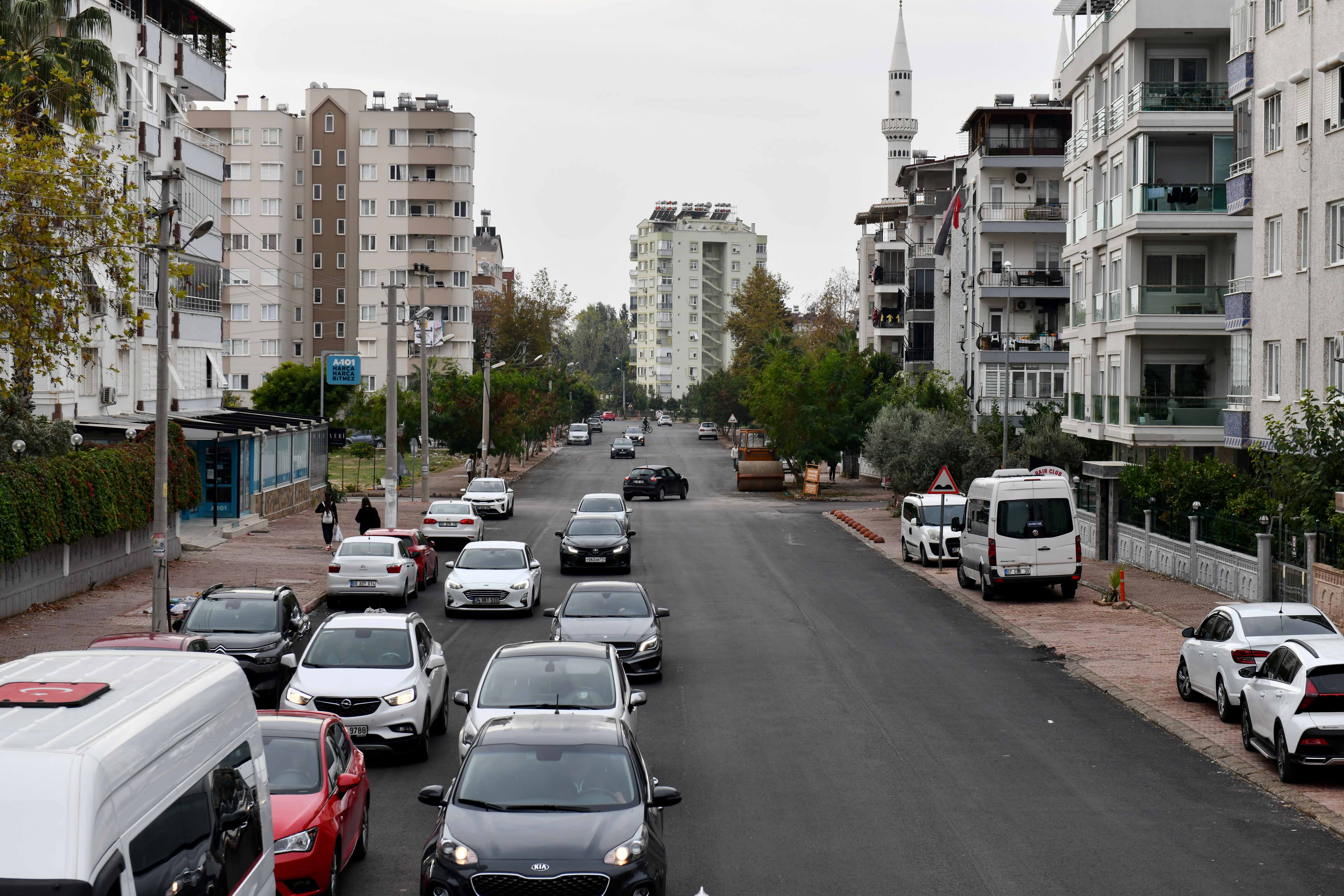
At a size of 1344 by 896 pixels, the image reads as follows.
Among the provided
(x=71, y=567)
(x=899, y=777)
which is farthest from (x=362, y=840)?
(x=71, y=567)

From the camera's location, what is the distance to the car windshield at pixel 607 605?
21453 mm

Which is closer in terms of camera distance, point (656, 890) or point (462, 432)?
point (656, 890)

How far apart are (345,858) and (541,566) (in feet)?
84.2

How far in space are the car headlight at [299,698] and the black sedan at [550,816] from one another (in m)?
4.62

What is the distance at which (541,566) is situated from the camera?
36.6 meters

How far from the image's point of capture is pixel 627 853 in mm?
9641

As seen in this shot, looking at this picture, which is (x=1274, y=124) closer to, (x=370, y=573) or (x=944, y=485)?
(x=944, y=485)

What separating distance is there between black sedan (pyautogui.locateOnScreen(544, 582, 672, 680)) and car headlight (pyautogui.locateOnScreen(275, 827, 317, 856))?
9506mm

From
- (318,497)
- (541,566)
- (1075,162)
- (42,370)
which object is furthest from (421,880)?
(318,497)

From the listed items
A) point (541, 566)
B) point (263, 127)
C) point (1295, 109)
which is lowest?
point (541, 566)

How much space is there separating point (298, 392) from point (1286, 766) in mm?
70620

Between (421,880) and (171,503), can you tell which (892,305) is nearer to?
(171,503)

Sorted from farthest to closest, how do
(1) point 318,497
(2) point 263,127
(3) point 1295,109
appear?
(2) point 263,127, (1) point 318,497, (3) point 1295,109

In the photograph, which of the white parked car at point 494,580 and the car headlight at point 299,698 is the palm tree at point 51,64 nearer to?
the white parked car at point 494,580
